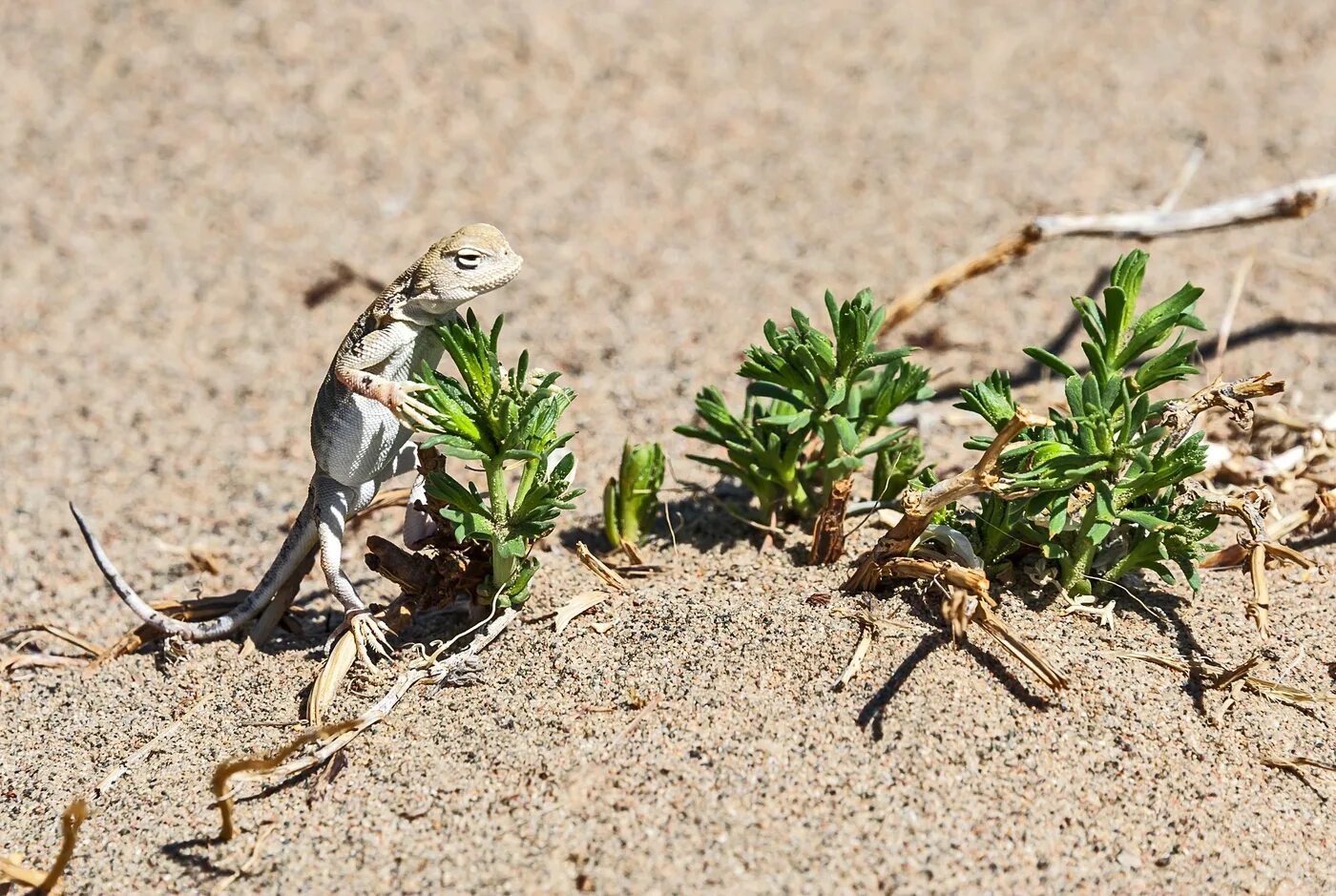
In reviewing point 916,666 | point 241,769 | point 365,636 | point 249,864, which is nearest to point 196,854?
point 249,864

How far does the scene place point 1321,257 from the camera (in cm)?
524

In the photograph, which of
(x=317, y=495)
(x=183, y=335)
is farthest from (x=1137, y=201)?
(x=183, y=335)

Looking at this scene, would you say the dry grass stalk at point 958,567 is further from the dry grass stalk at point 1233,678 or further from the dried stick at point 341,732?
the dried stick at point 341,732

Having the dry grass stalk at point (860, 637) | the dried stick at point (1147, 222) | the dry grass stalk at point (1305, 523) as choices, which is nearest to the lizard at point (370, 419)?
the dry grass stalk at point (860, 637)

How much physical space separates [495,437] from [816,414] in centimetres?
90

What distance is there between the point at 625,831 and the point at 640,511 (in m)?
1.32

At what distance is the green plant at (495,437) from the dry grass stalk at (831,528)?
0.75m

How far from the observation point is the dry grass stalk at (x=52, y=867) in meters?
2.68

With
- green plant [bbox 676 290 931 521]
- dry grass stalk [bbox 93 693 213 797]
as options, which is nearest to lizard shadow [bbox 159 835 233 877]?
dry grass stalk [bbox 93 693 213 797]

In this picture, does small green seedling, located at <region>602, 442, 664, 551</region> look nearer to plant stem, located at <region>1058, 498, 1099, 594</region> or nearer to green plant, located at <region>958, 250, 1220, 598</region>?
green plant, located at <region>958, 250, 1220, 598</region>

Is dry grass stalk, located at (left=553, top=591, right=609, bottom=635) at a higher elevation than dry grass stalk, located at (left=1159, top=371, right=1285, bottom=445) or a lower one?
lower

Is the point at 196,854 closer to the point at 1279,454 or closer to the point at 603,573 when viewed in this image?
the point at 603,573

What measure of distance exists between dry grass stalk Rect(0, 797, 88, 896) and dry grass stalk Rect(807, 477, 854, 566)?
6.42ft

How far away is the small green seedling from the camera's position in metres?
3.73
